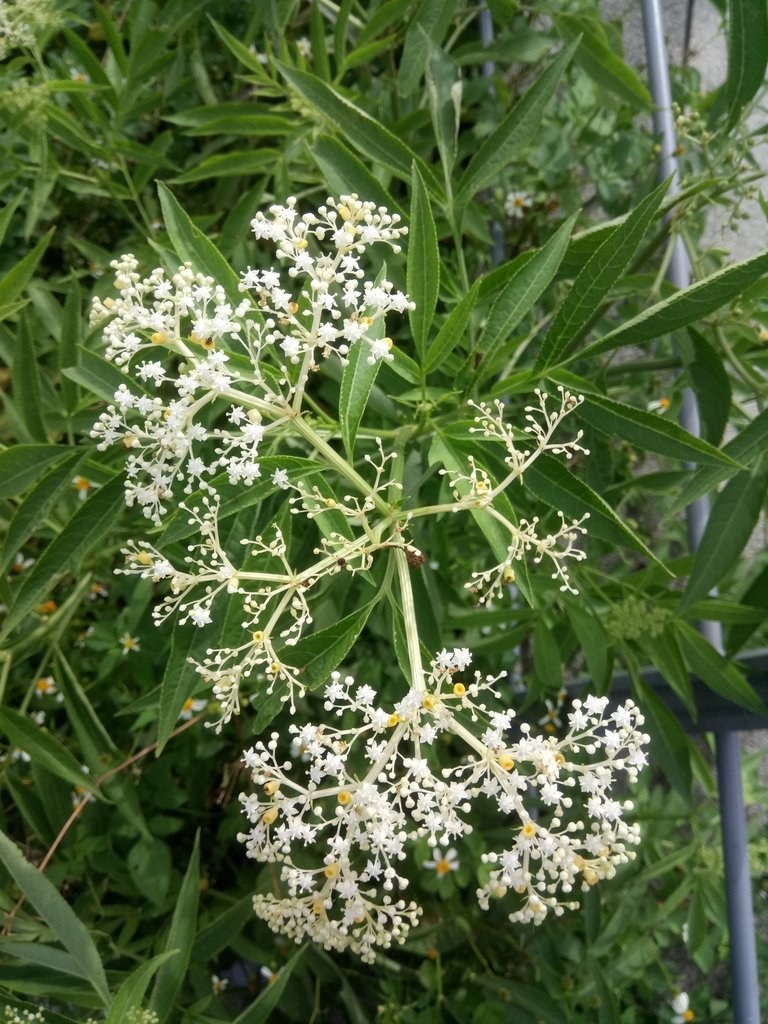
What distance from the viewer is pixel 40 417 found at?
1.24 m

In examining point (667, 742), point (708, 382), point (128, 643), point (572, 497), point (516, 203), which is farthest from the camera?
point (516, 203)

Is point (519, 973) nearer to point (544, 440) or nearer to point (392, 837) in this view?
point (392, 837)

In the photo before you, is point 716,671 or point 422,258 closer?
point 422,258

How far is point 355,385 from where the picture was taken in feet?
2.87

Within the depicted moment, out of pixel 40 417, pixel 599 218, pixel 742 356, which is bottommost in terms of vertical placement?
pixel 40 417

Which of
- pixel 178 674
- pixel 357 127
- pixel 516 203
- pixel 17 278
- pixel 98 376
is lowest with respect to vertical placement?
pixel 178 674

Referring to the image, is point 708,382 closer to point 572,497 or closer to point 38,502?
point 572,497

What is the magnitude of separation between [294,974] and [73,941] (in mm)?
729

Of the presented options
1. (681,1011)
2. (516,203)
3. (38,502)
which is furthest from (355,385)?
(681,1011)

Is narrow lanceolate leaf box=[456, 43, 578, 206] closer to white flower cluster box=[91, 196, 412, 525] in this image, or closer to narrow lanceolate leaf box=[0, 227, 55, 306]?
white flower cluster box=[91, 196, 412, 525]

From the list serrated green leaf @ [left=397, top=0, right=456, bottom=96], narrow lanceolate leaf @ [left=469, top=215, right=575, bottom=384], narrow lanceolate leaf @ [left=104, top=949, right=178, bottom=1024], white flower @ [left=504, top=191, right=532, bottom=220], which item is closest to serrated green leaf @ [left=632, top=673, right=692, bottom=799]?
narrow lanceolate leaf @ [left=469, top=215, right=575, bottom=384]

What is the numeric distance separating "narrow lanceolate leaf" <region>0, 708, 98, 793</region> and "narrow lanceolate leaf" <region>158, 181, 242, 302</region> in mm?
724

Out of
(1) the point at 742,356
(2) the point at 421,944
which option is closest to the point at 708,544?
(1) the point at 742,356

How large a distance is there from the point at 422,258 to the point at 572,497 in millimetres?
313
